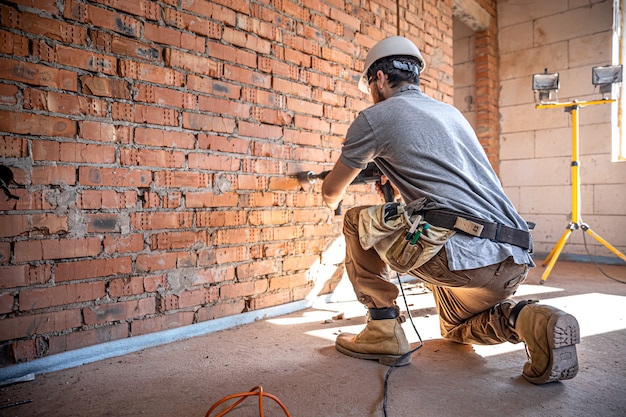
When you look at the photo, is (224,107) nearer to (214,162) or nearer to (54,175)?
(214,162)

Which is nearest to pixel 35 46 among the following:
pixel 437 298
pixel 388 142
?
pixel 388 142

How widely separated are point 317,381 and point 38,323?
1.09m

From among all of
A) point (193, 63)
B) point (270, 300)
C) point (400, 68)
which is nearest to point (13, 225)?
point (193, 63)

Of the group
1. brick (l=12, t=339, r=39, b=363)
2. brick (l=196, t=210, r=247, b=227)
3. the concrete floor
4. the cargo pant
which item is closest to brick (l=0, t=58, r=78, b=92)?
brick (l=196, t=210, r=247, b=227)

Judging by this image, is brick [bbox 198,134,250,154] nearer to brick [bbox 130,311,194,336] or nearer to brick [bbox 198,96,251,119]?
brick [bbox 198,96,251,119]

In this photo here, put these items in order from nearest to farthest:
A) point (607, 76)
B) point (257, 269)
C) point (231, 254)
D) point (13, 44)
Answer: point (13, 44)
point (231, 254)
point (257, 269)
point (607, 76)

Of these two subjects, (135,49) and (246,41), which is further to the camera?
(246,41)

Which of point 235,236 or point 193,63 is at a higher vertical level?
A: point 193,63

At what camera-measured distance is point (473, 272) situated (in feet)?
4.81

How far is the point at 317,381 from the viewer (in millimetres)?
1487

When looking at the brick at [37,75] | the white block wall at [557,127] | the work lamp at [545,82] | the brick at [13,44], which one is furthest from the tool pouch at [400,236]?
the white block wall at [557,127]

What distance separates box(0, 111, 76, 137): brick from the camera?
1504mm

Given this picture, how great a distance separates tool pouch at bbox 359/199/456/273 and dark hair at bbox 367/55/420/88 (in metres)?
0.59

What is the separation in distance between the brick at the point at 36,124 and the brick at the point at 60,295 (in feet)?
1.99
